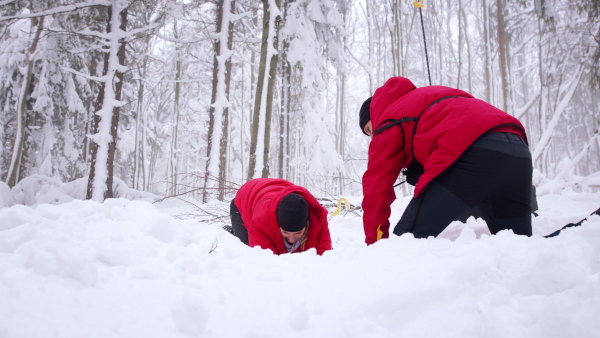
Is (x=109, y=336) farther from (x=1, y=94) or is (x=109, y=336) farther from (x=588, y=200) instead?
(x=1, y=94)

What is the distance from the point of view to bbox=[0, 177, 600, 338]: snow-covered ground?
99 centimetres

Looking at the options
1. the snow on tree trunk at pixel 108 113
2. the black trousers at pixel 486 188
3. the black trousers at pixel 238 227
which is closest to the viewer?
the black trousers at pixel 486 188

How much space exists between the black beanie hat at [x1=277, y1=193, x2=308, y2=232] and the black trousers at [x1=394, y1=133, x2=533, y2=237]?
0.90 metres

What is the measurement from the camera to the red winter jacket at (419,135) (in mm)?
1817

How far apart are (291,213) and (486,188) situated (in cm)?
136

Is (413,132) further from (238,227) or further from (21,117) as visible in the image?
(21,117)

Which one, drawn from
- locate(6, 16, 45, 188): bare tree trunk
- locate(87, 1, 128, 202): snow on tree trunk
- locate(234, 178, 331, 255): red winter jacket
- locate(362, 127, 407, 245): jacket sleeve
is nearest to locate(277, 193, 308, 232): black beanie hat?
locate(234, 178, 331, 255): red winter jacket

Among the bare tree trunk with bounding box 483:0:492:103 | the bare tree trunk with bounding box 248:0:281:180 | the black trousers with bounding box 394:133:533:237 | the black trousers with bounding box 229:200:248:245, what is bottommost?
the black trousers with bounding box 229:200:248:245

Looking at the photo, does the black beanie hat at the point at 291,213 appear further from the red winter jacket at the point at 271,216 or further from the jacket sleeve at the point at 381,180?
the jacket sleeve at the point at 381,180

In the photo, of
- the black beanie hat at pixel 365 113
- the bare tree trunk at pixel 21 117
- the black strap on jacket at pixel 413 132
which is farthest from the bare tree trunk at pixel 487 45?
the bare tree trunk at pixel 21 117

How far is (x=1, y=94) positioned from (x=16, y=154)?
3.50 metres

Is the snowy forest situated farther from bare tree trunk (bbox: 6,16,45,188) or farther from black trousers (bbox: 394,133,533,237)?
black trousers (bbox: 394,133,533,237)

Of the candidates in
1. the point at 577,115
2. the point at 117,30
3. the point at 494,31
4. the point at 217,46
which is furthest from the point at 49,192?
the point at 577,115

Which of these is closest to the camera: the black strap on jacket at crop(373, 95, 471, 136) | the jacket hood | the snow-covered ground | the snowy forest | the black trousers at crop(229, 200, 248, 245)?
the snow-covered ground
